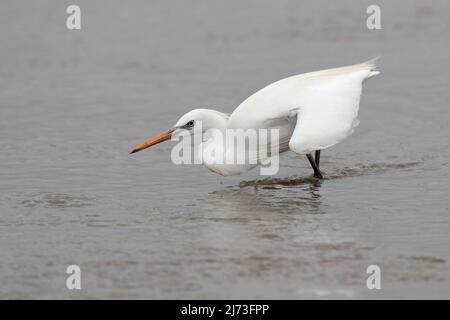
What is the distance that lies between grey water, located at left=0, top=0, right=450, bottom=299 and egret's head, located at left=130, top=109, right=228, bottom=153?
37cm

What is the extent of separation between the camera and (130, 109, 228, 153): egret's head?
28.6ft

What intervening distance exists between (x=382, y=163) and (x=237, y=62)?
4284 mm

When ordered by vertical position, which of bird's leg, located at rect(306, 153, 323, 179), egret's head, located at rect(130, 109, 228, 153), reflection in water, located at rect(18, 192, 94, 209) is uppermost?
egret's head, located at rect(130, 109, 228, 153)

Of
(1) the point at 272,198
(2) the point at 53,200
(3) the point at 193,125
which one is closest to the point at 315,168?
(1) the point at 272,198

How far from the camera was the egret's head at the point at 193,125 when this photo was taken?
871cm

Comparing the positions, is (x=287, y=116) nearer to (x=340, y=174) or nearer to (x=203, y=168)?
(x=340, y=174)

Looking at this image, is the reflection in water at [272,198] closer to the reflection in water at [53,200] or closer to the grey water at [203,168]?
the grey water at [203,168]

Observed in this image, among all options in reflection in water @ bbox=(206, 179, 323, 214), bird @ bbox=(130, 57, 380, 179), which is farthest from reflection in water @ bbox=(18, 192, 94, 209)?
reflection in water @ bbox=(206, 179, 323, 214)

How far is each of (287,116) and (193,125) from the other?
0.80 meters

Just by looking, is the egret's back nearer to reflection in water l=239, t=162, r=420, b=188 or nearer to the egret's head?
the egret's head

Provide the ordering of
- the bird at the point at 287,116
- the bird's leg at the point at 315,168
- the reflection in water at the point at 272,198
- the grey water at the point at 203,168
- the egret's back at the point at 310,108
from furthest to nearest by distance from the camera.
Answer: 1. the bird's leg at the point at 315,168
2. the bird at the point at 287,116
3. the egret's back at the point at 310,108
4. the reflection in water at the point at 272,198
5. the grey water at the point at 203,168

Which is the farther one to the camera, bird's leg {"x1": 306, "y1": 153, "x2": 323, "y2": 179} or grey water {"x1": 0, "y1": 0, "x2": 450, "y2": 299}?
bird's leg {"x1": 306, "y1": 153, "x2": 323, "y2": 179}
